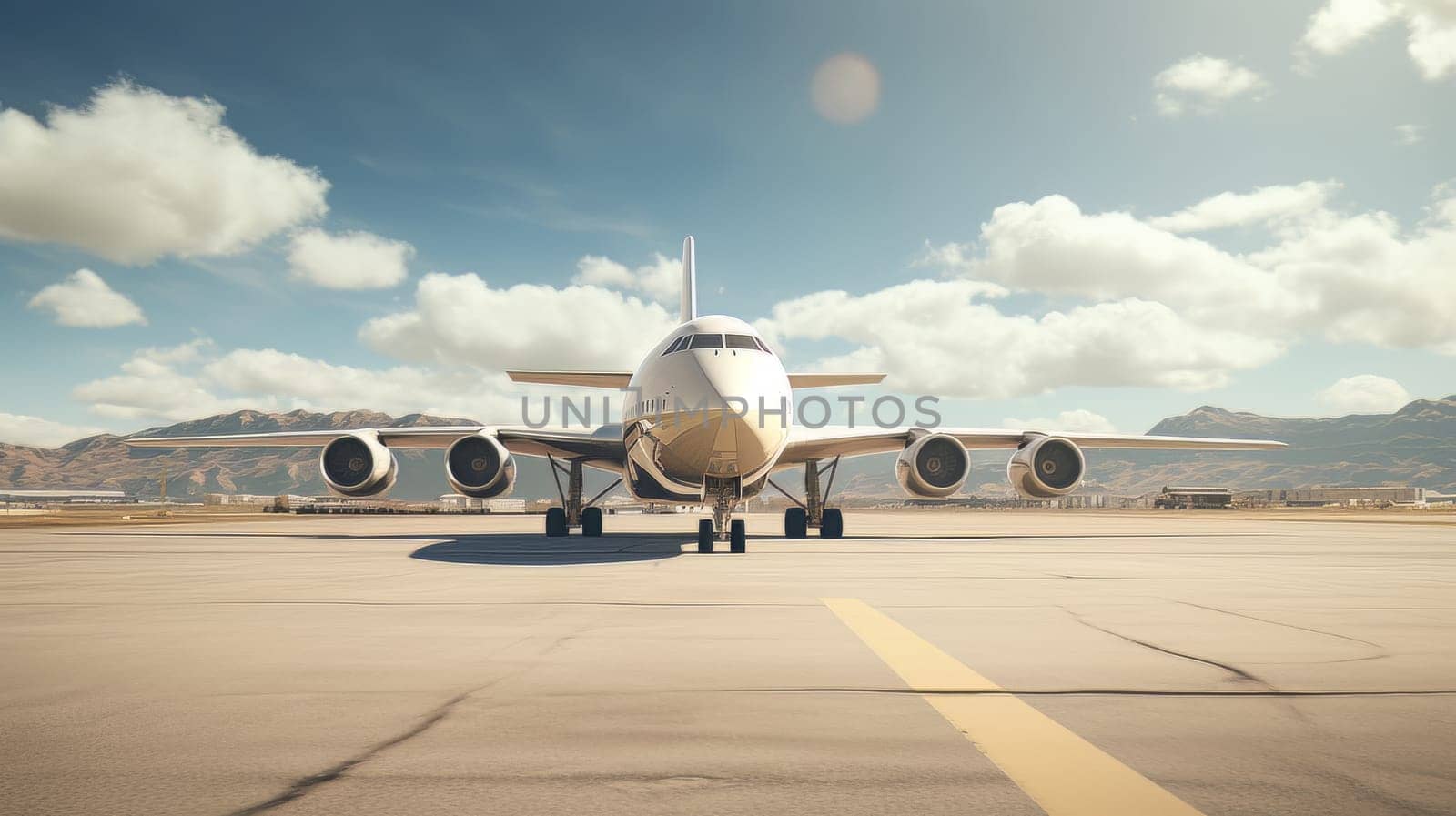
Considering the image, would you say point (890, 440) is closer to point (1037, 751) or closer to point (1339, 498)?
point (1037, 751)

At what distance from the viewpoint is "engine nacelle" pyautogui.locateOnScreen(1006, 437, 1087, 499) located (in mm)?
21766

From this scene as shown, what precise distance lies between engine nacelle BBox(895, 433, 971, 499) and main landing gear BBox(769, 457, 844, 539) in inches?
91.7

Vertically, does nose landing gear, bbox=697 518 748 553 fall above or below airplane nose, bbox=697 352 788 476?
below

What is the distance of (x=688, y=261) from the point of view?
28.4 m

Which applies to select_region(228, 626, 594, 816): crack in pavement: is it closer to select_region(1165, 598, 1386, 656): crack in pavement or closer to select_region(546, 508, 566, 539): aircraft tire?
select_region(1165, 598, 1386, 656): crack in pavement

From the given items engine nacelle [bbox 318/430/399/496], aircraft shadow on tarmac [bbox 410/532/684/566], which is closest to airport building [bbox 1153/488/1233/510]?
aircraft shadow on tarmac [bbox 410/532/684/566]

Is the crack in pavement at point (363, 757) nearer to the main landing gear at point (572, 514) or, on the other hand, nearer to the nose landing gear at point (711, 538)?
the nose landing gear at point (711, 538)

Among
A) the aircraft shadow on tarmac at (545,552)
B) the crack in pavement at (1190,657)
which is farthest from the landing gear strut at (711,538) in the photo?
the crack in pavement at (1190,657)

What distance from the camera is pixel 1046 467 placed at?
72.5 ft

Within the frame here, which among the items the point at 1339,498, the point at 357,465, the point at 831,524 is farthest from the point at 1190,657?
the point at 1339,498

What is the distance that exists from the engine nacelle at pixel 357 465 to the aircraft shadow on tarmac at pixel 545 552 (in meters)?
2.65

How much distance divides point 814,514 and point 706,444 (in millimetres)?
10249

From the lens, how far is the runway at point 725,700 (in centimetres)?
282

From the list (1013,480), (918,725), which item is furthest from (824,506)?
(918,725)
